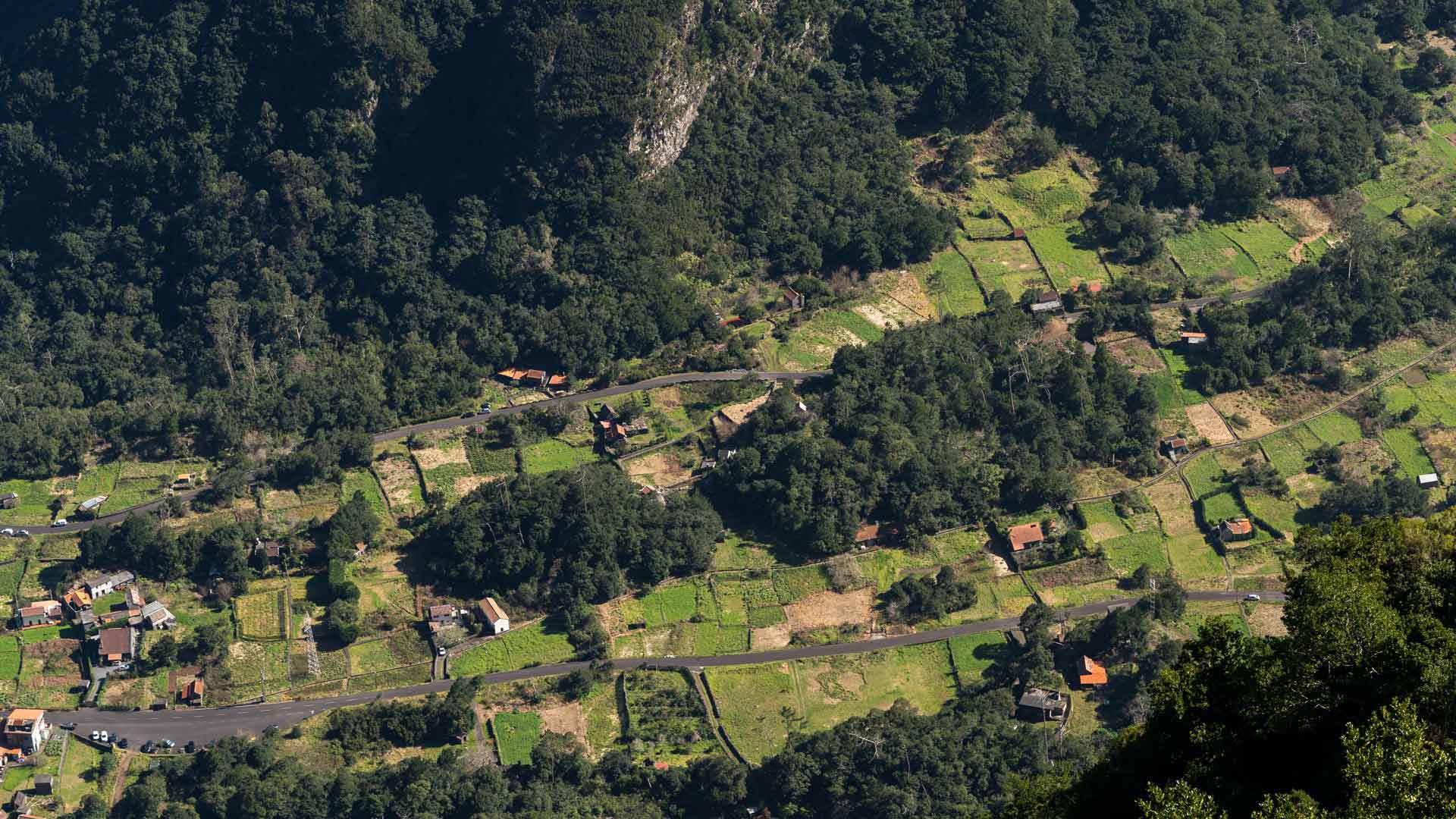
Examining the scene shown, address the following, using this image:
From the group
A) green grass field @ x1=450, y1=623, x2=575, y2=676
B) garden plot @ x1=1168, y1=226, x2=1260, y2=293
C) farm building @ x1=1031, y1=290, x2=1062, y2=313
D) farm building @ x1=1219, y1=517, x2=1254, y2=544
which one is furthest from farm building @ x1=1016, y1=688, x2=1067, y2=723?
garden plot @ x1=1168, y1=226, x2=1260, y2=293

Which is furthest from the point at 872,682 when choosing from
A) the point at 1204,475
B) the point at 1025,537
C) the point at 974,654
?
the point at 1204,475

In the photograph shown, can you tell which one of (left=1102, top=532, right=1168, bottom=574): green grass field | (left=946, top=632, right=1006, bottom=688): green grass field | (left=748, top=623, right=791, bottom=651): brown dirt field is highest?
(left=1102, top=532, right=1168, bottom=574): green grass field

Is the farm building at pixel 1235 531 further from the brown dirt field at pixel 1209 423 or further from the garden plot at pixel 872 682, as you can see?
the garden plot at pixel 872 682

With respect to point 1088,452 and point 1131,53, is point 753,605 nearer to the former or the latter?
point 1088,452

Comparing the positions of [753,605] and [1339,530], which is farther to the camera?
[753,605]

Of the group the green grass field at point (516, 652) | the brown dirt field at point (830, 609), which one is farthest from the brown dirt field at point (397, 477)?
the brown dirt field at point (830, 609)

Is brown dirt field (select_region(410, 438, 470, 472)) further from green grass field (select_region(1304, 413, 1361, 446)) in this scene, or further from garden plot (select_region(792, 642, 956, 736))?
green grass field (select_region(1304, 413, 1361, 446))

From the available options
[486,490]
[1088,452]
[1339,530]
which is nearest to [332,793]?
[486,490]
